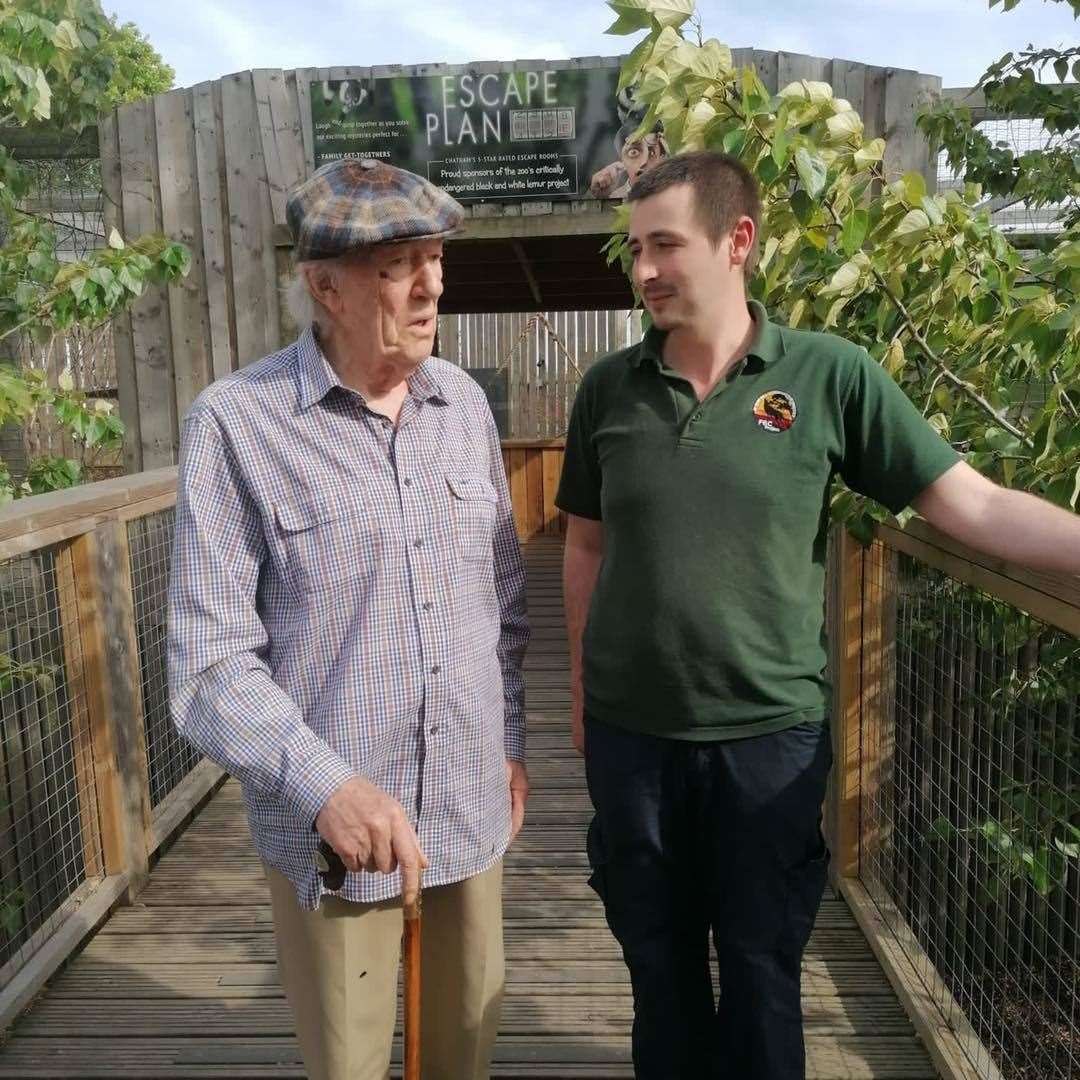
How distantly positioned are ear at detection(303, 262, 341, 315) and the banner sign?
157 inches

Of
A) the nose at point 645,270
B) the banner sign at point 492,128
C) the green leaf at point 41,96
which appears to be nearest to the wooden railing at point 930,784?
the nose at point 645,270

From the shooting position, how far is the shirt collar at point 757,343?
1657 millimetres

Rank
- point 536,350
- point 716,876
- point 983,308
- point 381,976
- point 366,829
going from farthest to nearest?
point 536,350, point 983,308, point 716,876, point 381,976, point 366,829

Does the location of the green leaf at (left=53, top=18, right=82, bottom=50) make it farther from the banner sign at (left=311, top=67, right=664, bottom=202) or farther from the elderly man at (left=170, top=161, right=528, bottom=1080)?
the banner sign at (left=311, top=67, right=664, bottom=202)

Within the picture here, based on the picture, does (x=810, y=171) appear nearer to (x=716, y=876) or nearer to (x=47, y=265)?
(x=716, y=876)

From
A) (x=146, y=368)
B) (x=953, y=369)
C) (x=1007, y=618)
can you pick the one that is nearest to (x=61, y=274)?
(x=146, y=368)

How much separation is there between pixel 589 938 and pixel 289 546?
1.90 m

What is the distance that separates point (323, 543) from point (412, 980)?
595 mm

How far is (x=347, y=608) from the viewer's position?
1476mm

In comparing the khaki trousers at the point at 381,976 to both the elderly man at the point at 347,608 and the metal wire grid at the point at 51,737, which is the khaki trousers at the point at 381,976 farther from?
the metal wire grid at the point at 51,737

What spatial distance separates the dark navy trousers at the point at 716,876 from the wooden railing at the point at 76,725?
5.28 ft

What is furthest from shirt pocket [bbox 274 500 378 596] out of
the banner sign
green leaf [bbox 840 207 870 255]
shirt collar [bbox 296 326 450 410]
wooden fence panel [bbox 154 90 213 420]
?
wooden fence panel [bbox 154 90 213 420]

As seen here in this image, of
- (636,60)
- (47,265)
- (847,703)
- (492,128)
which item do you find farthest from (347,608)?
(492,128)

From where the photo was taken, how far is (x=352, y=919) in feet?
4.95
